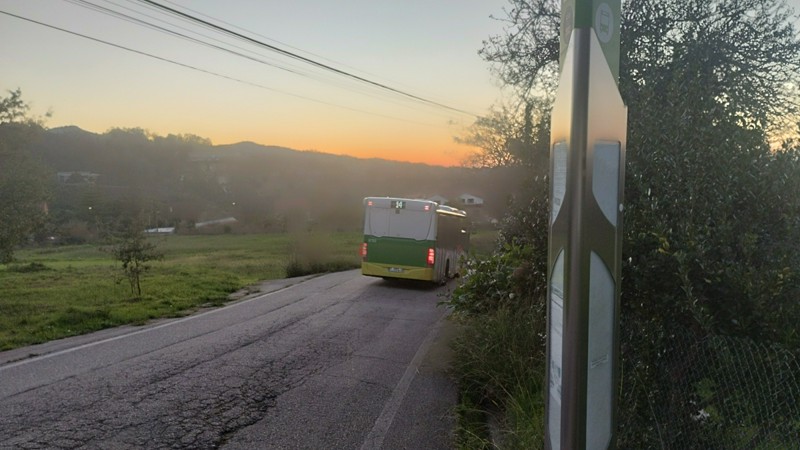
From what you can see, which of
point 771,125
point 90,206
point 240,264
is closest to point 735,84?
point 771,125

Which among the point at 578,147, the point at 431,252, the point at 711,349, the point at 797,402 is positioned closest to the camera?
the point at 578,147

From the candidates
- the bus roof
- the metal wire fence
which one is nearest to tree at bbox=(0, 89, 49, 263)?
the bus roof

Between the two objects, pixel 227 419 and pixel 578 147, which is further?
pixel 227 419

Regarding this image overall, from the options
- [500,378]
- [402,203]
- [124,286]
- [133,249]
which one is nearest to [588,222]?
[500,378]

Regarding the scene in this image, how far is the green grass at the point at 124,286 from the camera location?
36.8 ft

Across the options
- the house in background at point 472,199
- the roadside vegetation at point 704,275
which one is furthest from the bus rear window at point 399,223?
the roadside vegetation at point 704,275

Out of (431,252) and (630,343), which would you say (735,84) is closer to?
(630,343)

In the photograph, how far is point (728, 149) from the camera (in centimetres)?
391

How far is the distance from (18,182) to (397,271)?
11202 millimetres

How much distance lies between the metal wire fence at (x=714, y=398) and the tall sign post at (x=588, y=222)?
125 cm

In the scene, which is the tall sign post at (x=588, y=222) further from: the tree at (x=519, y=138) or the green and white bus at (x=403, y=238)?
the green and white bus at (x=403, y=238)

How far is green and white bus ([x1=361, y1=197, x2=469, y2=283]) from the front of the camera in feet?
64.0

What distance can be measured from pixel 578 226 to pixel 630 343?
196cm

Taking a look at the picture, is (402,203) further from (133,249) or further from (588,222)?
(588,222)
